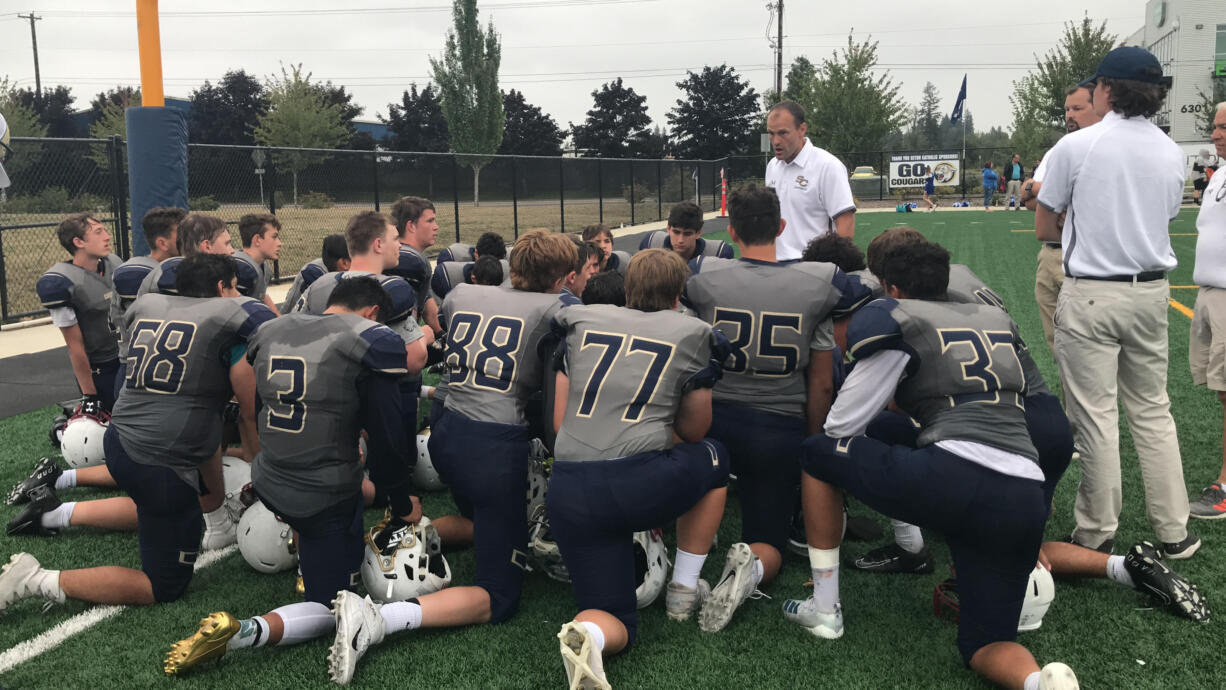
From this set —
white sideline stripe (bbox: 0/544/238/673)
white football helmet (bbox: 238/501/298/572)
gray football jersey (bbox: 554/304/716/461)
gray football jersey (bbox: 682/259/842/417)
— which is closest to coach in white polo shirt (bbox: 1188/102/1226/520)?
gray football jersey (bbox: 682/259/842/417)

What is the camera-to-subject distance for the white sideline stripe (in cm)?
351

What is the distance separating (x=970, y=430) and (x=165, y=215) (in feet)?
16.5

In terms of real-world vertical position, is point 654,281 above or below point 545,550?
above

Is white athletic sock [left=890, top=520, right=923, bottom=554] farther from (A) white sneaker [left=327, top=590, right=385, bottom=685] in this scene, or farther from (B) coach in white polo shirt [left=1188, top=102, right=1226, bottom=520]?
(A) white sneaker [left=327, top=590, right=385, bottom=685]

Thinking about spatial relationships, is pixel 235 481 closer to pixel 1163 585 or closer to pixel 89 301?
pixel 89 301

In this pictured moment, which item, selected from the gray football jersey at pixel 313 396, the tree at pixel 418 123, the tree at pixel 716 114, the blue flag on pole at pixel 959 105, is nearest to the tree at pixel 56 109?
the tree at pixel 418 123

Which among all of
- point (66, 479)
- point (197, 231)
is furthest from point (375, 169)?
point (66, 479)

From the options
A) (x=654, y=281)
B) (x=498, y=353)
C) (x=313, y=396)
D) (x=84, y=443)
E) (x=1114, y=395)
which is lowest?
(x=84, y=443)

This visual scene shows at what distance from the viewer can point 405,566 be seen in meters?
3.83

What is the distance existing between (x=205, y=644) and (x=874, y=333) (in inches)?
106

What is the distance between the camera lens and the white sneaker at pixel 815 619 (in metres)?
3.58

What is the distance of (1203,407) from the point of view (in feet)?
22.0

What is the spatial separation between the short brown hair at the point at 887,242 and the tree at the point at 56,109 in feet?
203

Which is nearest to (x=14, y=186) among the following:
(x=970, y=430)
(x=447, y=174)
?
(x=447, y=174)
